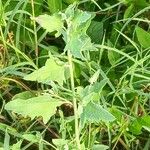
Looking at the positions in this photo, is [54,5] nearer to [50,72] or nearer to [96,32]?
[96,32]

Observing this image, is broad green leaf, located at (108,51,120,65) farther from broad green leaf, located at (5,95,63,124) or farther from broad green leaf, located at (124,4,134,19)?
broad green leaf, located at (5,95,63,124)

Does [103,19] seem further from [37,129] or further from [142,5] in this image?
[37,129]

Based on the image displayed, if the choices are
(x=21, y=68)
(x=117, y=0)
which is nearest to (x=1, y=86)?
(x=21, y=68)

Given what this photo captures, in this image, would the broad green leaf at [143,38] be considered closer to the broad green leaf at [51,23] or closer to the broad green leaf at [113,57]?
the broad green leaf at [113,57]

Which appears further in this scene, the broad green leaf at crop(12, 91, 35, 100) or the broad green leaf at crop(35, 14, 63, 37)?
the broad green leaf at crop(12, 91, 35, 100)

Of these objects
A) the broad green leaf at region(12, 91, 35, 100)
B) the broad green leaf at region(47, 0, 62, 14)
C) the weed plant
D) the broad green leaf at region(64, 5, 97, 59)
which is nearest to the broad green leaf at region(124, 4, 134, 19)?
the weed plant

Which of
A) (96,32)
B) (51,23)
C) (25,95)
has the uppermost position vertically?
(51,23)

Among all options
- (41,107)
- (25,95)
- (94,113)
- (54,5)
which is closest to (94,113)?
(94,113)

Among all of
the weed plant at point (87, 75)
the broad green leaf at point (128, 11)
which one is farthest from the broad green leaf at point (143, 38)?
the broad green leaf at point (128, 11)
